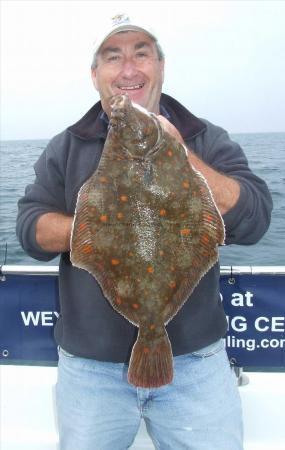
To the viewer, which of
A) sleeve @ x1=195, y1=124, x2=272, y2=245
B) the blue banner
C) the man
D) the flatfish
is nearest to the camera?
the flatfish

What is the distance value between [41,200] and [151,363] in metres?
1.16

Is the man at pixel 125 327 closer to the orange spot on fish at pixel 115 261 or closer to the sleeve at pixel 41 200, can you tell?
the sleeve at pixel 41 200

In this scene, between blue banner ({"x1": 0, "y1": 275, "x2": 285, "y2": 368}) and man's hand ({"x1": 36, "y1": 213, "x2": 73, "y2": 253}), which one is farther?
blue banner ({"x1": 0, "y1": 275, "x2": 285, "y2": 368})

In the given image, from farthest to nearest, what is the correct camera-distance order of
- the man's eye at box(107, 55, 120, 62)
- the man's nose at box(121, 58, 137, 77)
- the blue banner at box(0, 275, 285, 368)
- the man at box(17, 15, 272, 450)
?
the blue banner at box(0, 275, 285, 368) → the man's eye at box(107, 55, 120, 62) → the man's nose at box(121, 58, 137, 77) → the man at box(17, 15, 272, 450)

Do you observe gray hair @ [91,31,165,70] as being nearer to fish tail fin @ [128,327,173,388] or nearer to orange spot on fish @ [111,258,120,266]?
orange spot on fish @ [111,258,120,266]

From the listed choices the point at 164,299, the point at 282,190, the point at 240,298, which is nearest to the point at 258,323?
the point at 240,298

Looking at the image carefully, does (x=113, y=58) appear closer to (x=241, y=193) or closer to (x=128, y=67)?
(x=128, y=67)

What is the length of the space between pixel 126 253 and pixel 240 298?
1634 mm

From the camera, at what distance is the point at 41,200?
3.03m

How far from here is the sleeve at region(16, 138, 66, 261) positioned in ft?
9.48

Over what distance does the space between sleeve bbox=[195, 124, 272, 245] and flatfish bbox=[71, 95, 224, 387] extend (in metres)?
0.42

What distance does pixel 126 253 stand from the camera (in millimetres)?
2320

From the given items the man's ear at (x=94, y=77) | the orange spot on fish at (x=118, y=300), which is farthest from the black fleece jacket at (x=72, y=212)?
the orange spot on fish at (x=118, y=300)

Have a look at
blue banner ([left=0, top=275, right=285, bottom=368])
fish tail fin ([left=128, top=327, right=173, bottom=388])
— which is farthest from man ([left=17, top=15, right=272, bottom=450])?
blue banner ([left=0, top=275, right=285, bottom=368])
